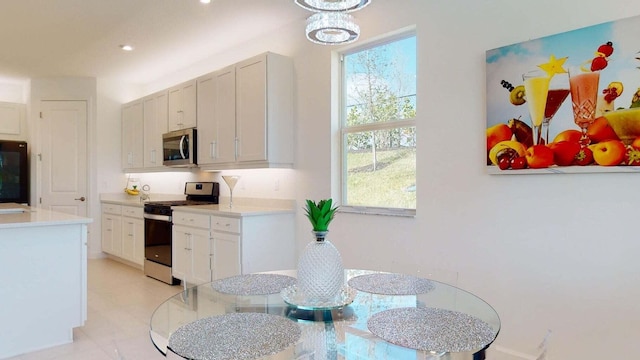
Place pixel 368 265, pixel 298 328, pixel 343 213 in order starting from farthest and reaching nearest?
pixel 343 213 < pixel 368 265 < pixel 298 328

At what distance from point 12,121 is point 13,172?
893mm

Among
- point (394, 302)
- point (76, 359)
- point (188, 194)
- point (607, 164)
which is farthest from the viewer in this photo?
point (188, 194)

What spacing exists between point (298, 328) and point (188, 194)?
421 cm

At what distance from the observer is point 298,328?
1.38m

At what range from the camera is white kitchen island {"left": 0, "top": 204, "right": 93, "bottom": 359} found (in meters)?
2.68

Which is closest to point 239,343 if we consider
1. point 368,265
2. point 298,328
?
point 298,328

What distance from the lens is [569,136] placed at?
2172 mm

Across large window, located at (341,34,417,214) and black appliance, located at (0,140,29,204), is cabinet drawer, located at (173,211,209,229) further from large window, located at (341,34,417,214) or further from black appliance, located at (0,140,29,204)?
black appliance, located at (0,140,29,204)

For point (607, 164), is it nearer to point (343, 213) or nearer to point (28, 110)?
point (343, 213)

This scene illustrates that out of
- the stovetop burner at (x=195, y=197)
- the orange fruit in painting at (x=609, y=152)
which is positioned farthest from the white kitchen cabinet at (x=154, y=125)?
the orange fruit in painting at (x=609, y=152)

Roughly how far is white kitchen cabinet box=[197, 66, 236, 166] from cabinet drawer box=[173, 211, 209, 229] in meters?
0.61

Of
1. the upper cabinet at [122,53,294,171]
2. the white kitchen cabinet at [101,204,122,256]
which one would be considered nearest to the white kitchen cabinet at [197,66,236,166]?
the upper cabinet at [122,53,294,171]

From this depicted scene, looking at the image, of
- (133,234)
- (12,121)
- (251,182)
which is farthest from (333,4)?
(12,121)

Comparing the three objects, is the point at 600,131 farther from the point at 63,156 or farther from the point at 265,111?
the point at 63,156
